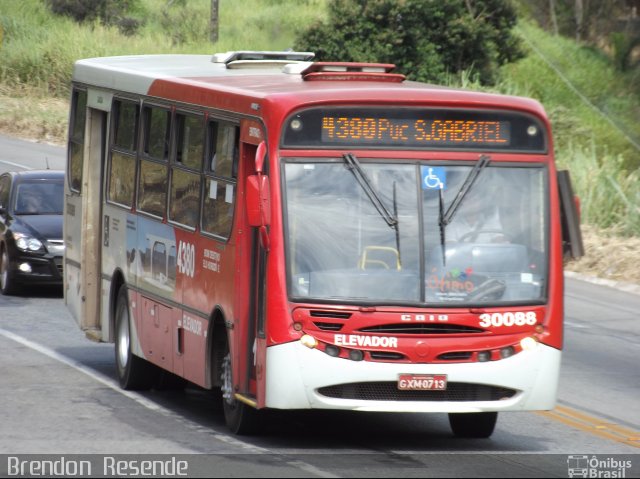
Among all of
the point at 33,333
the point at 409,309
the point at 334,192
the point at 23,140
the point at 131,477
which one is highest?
the point at 334,192

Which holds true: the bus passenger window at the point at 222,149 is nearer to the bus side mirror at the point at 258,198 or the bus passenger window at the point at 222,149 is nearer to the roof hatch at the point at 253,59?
the bus side mirror at the point at 258,198

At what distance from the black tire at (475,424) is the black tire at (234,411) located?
1574mm

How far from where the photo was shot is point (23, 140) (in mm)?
43250

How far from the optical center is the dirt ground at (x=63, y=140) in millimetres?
22641

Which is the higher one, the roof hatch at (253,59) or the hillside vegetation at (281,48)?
the roof hatch at (253,59)

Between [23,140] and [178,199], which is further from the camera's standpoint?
[23,140]

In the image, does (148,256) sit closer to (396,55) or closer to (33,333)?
(33,333)

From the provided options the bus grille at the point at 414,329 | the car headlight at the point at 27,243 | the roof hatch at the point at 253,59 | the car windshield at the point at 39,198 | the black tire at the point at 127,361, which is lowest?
the car headlight at the point at 27,243

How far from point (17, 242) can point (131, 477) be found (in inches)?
472

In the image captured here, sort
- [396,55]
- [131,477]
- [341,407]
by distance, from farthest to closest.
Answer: [396,55] → [341,407] → [131,477]

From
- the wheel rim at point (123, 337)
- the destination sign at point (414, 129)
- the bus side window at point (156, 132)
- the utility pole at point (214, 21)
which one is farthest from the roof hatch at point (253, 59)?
the utility pole at point (214, 21)

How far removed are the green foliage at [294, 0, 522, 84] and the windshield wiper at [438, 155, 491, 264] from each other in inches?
1142

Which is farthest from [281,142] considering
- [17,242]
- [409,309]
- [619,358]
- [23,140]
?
[23,140]

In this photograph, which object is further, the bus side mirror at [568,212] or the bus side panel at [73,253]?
the bus side panel at [73,253]
